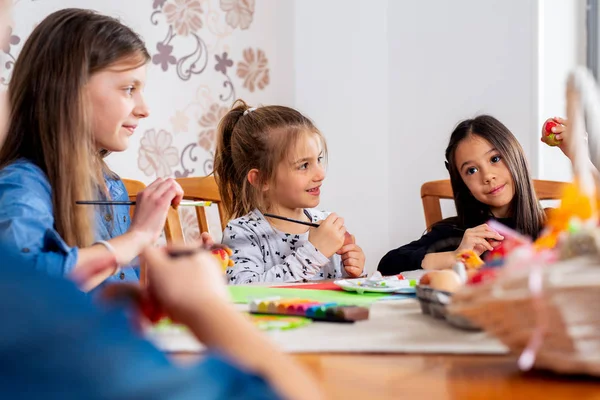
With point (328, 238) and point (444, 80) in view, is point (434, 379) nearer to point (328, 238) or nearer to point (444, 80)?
point (328, 238)

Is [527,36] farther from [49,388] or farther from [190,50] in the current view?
[49,388]

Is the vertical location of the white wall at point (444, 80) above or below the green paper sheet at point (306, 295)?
above

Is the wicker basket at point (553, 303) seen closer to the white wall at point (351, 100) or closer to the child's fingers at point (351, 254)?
the child's fingers at point (351, 254)

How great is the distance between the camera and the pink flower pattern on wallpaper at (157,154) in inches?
109

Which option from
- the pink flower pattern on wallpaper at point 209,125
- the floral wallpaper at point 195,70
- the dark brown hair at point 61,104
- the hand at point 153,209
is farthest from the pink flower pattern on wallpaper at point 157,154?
the hand at point 153,209

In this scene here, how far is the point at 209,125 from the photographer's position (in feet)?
9.74

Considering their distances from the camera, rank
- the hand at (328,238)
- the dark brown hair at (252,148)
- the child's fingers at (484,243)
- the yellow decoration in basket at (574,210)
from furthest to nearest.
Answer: the dark brown hair at (252,148)
the hand at (328,238)
the child's fingers at (484,243)
the yellow decoration in basket at (574,210)

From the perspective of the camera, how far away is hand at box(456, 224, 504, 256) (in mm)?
1810

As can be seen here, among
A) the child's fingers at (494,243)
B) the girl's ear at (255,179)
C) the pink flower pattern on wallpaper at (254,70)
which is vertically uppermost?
A: the pink flower pattern on wallpaper at (254,70)

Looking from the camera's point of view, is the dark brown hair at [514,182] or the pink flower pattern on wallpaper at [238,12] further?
the pink flower pattern on wallpaper at [238,12]

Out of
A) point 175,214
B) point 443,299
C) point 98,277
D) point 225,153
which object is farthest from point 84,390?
point 225,153

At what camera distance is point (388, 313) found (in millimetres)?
960

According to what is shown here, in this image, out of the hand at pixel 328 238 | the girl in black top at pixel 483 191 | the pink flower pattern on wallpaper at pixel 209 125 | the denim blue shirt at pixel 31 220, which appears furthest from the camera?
the pink flower pattern on wallpaper at pixel 209 125

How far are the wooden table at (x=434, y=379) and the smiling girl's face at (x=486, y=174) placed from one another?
1.44 metres
